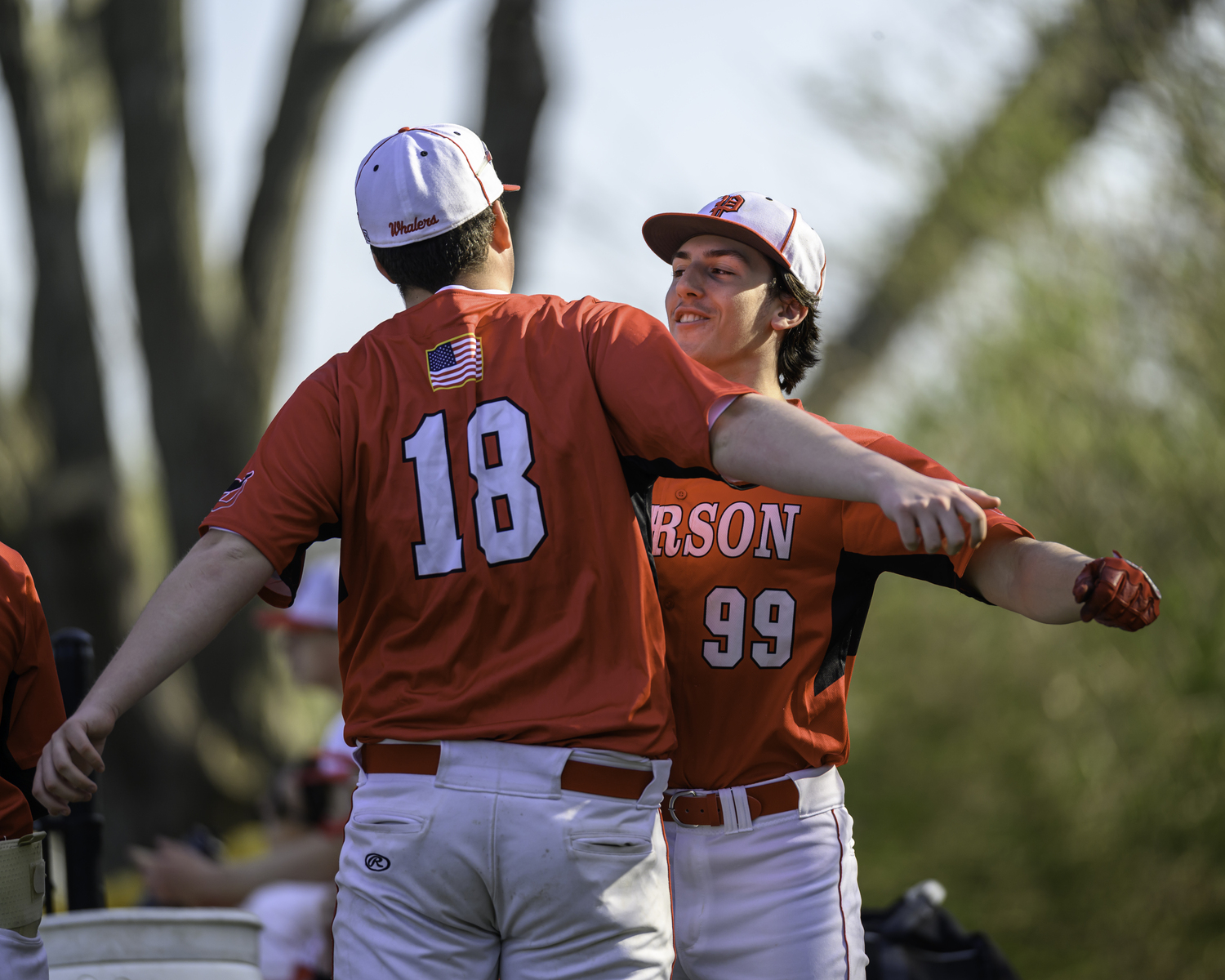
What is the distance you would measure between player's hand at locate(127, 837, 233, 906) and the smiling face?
2.53 m

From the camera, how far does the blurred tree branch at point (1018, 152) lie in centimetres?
545

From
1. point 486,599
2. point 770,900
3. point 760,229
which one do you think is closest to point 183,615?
point 486,599

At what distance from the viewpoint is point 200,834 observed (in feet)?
15.7

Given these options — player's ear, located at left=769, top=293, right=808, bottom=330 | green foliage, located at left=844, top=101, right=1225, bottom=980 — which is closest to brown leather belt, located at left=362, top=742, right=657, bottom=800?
player's ear, located at left=769, top=293, right=808, bottom=330

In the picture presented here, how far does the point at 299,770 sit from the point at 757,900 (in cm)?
233

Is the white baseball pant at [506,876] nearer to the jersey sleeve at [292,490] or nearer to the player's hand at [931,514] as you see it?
the jersey sleeve at [292,490]

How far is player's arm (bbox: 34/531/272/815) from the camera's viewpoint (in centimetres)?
191

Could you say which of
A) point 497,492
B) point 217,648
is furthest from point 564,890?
point 217,648

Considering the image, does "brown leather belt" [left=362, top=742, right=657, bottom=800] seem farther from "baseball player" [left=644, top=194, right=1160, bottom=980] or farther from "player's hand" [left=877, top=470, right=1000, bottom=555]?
"player's hand" [left=877, top=470, right=1000, bottom=555]

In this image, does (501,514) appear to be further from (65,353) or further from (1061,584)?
(65,353)

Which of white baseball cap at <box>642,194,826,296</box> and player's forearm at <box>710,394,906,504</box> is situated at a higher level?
white baseball cap at <box>642,194,826,296</box>

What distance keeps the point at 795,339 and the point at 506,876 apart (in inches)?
58.4

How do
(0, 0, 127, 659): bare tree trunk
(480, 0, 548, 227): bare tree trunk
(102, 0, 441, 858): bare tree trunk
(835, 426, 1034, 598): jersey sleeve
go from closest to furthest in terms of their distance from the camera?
(835, 426, 1034, 598): jersey sleeve < (480, 0, 548, 227): bare tree trunk < (102, 0, 441, 858): bare tree trunk < (0, 0, 127, 659): bare tree trunk

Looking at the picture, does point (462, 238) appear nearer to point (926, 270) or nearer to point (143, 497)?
point (926, 270)
